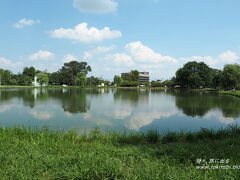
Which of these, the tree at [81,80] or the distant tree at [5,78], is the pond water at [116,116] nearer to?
the tree at [81,80]

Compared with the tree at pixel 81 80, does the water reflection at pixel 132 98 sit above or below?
below

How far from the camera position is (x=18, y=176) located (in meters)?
2.79

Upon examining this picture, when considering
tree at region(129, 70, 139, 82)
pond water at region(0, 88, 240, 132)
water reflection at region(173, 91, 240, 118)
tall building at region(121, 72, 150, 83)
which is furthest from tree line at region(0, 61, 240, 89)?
tall building at region(121, 72, 150, 83)

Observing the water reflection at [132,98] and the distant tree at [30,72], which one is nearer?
the water reflection at [132,98]

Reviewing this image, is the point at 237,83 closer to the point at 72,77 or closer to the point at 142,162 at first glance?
the point at 142,162

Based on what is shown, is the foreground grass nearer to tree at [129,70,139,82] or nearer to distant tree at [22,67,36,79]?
distant tree at [22,67,36,79]

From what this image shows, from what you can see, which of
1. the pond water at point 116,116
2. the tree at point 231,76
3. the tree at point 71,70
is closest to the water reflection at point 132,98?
the pond water at point 116,116

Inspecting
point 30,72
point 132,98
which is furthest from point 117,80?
point 132,98

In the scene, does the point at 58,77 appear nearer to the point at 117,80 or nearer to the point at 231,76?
the point at 117,80

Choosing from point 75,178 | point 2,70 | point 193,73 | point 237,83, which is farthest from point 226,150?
point 2,70

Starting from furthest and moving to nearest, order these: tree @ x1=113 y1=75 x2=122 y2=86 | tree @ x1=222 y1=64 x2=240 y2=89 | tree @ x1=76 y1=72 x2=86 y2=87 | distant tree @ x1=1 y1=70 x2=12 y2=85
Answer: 1. tree @ x1=113 y1=75 x2=122 y2=86
2. tree @ x1=76 y1=72 x2=86 y2=87
3. distant tree @ x1=1 y1=70 x2=12 y2=85
4. tree @ x1=222 y1=64 x2=240 y2=89

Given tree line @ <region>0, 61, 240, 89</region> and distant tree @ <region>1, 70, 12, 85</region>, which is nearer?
tree line @ <region>0, 61, 240, 89</region>

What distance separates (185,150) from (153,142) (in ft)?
5.23

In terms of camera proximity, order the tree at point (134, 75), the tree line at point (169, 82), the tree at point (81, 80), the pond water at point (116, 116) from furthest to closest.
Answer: the tree at point (134, 75), the tree at point (81, 80), the tree line at point (169, 82), the pond water at point (116, 116)
